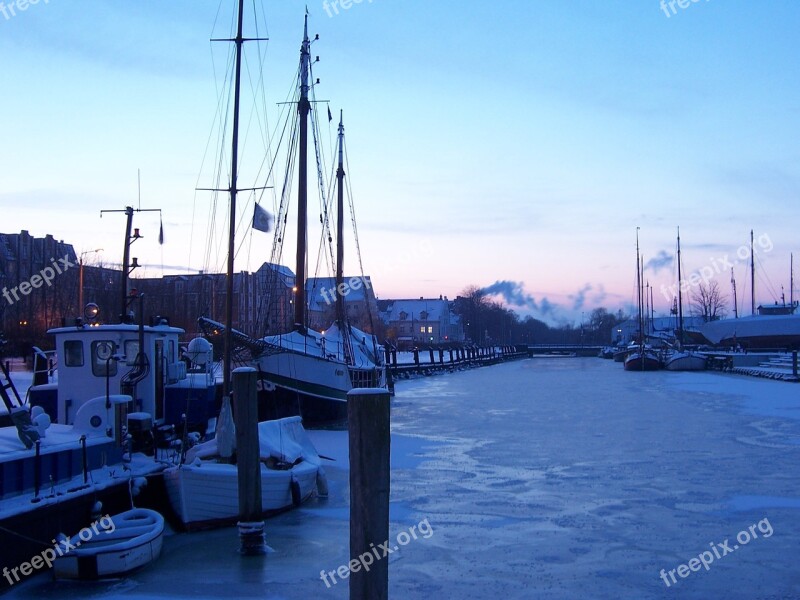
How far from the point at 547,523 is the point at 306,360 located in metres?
16.8

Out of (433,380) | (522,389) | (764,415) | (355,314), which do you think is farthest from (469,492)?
(355,314)

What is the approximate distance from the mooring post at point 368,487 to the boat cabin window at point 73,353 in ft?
32.8

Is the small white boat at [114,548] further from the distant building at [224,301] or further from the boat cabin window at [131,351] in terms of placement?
the distant building at [224,301]

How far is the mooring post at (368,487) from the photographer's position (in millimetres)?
7891

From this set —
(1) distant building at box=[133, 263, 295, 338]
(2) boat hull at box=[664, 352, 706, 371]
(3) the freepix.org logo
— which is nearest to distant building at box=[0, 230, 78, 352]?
(3) the freepix.org logo

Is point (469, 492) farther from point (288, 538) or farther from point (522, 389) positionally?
point (522, 389)

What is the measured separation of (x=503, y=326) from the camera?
609ft

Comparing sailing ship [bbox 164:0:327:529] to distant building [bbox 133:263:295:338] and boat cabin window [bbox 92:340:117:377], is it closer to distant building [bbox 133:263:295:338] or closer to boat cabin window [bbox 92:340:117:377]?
boat cabin window [bbox 92:340:117:377]

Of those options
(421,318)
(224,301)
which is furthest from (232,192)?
→ (421,318)

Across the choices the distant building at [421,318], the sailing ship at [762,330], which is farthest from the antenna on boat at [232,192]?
the distant building at [421,318]

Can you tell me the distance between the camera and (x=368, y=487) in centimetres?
790

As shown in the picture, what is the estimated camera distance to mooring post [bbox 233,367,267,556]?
12.8 metres

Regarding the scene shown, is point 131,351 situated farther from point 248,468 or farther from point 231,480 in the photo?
point 248,468

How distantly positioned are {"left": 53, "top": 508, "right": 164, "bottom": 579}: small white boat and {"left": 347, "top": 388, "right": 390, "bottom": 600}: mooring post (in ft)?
17.1
